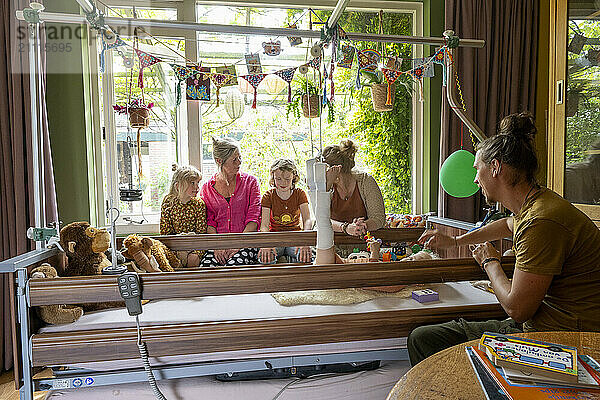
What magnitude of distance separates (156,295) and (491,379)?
38.0 inches

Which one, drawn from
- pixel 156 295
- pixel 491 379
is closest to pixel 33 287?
pixel 156 295

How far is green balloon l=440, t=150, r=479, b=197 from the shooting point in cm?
251

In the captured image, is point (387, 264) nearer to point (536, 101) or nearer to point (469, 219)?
point (469, 219)

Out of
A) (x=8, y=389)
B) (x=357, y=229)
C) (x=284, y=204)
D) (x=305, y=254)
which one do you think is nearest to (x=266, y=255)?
(x=305, y=254)

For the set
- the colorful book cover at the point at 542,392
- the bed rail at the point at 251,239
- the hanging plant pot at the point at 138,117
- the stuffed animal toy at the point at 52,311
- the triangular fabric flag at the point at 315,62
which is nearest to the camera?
the colorful book cover at the point at 542,392

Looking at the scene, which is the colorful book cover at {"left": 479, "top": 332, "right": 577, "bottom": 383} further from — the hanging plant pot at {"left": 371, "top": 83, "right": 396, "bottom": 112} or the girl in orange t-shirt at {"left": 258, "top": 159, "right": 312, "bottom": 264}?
the hanging plant pot at {"left": 371, "top": 83, "right": 396, "bottom": 112}

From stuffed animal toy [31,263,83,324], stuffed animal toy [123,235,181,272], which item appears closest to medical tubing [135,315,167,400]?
stuffed animal toy [31,263,83,324]

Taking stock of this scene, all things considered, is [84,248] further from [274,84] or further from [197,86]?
[274,84]

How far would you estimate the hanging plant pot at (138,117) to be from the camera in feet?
8.72

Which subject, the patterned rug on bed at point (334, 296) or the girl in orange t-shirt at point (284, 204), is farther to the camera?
the girl in orange t-shirt at point (284, 204)

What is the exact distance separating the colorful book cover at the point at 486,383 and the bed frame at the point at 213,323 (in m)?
0.59

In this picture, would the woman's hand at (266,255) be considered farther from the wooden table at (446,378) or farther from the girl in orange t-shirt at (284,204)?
the wooden table at (446,378)

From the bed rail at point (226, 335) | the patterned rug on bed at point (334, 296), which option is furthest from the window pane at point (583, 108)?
the bed rail at point (226, 335)

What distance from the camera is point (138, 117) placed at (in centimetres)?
267
